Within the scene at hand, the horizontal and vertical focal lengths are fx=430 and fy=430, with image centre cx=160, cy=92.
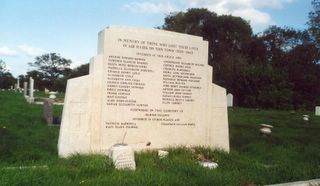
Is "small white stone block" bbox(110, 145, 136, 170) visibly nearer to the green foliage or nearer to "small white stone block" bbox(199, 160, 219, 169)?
"small white stone block" bbox(199, 160, 219, 169)

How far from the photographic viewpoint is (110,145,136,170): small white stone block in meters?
7.44

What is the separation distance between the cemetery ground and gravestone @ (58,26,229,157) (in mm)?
545

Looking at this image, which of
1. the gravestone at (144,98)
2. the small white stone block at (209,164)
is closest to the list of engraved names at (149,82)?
the gravestone at (144,98)

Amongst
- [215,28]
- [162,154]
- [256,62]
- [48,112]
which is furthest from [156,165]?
[215,28]

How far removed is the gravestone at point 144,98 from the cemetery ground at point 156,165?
54 cm

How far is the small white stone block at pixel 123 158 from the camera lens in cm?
744

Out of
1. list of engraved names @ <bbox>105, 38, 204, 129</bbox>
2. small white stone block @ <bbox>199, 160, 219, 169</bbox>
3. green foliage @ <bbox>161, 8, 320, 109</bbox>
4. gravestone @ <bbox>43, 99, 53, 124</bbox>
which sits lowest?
small white stone block @ <bbox>199, 160, 219, 169</bbox>

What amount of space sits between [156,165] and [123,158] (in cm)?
65

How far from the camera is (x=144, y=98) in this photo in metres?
9.20

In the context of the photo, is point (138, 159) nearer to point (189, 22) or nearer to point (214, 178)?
point (214, 178)

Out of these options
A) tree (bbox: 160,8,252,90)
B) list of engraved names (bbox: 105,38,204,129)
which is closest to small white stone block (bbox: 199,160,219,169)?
list of engraved names (bbox: 105,38,204,129)

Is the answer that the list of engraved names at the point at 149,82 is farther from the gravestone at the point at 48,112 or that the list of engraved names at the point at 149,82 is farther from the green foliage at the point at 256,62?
the green foliage at the point at 256,62

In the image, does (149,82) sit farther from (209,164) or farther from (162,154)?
(209,164)

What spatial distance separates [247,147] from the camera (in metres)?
11.0
